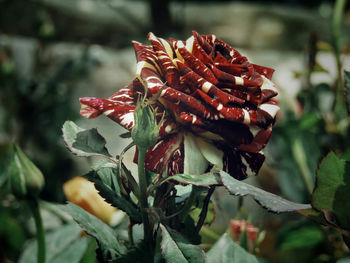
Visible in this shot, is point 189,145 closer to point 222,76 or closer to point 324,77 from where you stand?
point 222,76

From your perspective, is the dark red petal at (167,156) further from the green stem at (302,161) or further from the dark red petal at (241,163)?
the green stem at (302,161)

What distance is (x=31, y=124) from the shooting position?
1.03m

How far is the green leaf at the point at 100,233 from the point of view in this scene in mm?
205

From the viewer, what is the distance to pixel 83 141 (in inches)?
8.5

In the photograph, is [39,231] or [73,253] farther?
[73,253]

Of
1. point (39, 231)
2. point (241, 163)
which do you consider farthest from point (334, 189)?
point (39, 231)

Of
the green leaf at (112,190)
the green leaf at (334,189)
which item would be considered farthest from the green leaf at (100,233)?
the green leaf at (334,189)

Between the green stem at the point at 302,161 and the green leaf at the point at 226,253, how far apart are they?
0.88ft

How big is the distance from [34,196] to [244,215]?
0.16m

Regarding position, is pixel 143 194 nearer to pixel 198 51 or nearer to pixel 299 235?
pixel 198 51

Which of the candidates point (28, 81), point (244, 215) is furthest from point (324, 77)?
point (244, 215)

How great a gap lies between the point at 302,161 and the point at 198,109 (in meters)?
0.37

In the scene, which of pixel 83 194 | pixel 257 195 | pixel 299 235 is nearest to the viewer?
pixel 257 195

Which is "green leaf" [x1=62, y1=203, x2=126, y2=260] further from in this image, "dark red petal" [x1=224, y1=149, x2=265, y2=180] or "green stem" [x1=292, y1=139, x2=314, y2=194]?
"green stem" [x1=292, y1=139, x2=314, y2=194]
